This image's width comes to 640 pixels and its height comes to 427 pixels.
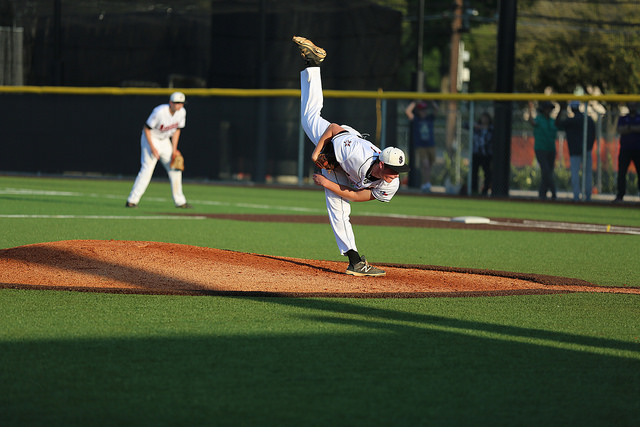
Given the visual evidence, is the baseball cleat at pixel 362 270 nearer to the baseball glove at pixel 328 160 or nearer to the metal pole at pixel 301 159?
the baseball glove at pixel 328 160

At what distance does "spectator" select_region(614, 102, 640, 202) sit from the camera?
21609mm

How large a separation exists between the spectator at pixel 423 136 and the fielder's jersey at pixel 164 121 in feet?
30.0

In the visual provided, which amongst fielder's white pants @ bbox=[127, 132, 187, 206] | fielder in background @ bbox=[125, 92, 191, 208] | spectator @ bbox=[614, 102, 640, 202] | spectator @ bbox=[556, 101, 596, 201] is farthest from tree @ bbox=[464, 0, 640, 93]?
fielder in background @ bbox=[125, 92, 191, 208]

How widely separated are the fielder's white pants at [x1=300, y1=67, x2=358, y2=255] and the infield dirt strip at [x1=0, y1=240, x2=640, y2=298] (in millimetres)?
397

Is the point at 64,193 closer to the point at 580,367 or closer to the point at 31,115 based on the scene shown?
the point at 31,115

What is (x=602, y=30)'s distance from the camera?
46156 mm

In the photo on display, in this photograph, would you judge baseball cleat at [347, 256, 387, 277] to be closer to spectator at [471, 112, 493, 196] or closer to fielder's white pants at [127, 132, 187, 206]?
fielder's white pants at [127, 132, 187, 206]

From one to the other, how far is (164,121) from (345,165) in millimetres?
8644

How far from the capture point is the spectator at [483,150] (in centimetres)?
2405

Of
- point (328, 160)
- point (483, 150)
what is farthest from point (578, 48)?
point (328, 160)

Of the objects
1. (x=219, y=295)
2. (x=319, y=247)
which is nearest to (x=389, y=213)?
(x=319, y=247)

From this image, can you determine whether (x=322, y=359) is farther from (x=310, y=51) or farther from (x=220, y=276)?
(x=310, y=51)

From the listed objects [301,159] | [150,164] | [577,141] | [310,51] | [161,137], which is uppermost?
[310,51]

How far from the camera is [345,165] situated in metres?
8.67
